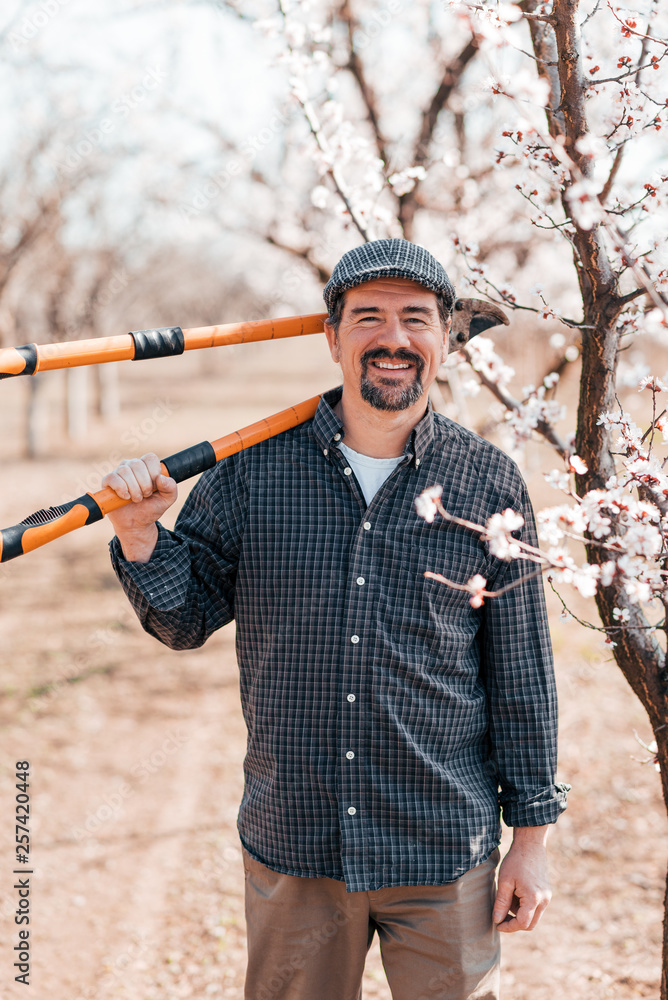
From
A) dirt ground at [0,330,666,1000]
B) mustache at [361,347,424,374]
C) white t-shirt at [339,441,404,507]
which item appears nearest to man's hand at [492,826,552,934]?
dirt ground at [0,330,666,1000]

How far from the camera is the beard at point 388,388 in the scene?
2.01m

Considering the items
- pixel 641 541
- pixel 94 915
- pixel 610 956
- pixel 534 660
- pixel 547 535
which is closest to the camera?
pixel 641 541

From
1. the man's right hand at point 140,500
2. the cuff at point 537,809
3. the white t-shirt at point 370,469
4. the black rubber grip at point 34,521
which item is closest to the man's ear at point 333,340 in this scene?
the white t-shirt at point 370,469

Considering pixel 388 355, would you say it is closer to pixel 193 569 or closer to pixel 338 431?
pixel 338 431

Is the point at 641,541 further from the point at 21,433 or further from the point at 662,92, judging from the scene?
the point at 21,433

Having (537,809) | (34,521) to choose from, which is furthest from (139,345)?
(537,809)

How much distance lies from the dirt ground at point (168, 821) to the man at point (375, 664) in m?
0.42

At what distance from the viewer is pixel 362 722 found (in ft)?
6.44

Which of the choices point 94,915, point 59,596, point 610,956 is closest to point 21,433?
point 59,596

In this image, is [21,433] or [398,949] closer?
[398,949]

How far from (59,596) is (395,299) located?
685cm

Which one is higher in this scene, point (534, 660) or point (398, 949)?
point (534, 660)

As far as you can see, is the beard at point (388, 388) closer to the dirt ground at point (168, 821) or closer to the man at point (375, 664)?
the man at point (375, 664)

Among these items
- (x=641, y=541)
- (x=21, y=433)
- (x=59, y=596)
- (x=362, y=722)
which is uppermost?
(x=21, y=433)
